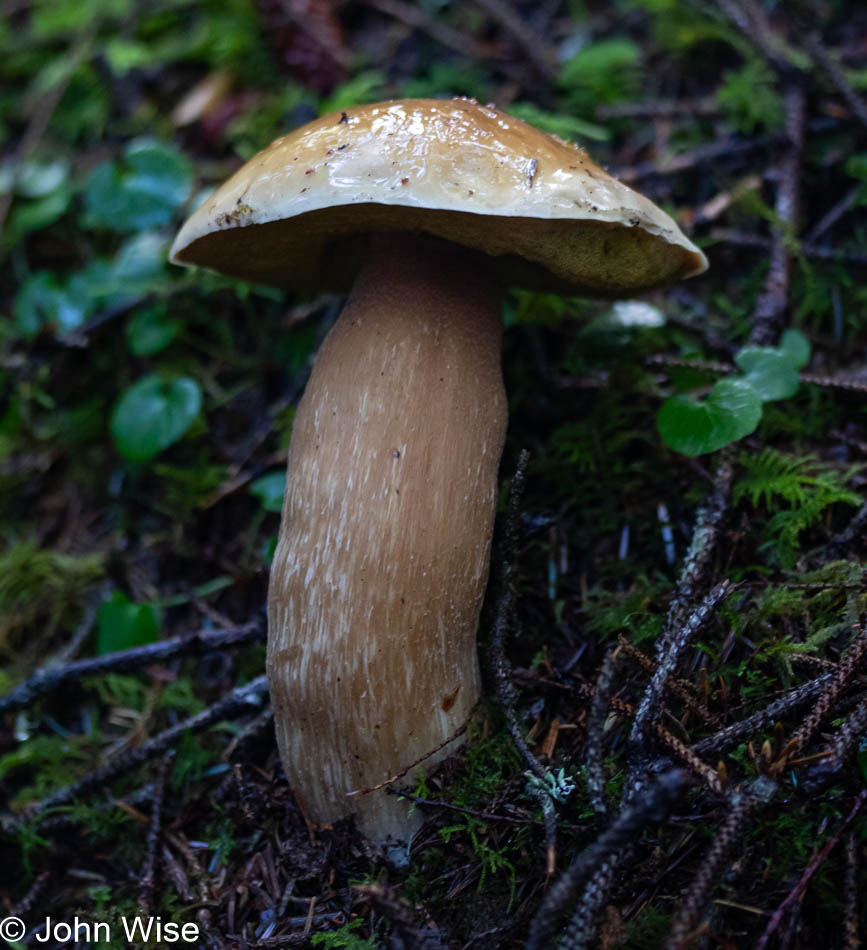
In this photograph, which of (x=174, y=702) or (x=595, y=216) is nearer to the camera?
(x=595, y=216)

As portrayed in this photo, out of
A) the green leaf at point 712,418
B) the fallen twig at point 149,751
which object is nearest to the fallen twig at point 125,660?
the fallen twig at point 149,751

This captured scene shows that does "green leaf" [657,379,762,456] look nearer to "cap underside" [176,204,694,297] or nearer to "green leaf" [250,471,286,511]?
"cap underside" [176,204,694,297]

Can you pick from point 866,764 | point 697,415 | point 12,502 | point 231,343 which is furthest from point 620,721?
point 12,502

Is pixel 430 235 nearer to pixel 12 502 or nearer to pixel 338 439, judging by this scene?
pixel 338 439

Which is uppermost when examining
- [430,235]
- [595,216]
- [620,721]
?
[595,216]

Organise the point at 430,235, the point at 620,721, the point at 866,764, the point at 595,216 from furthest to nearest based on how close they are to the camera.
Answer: the point at 430,235 < the point at 620,721 < the point at 595,216 < the point at 866,764
